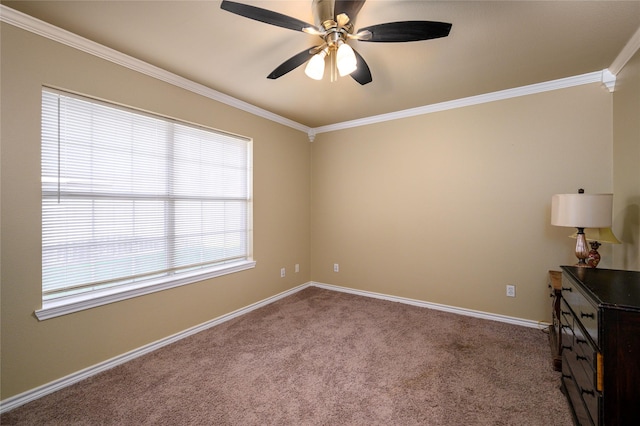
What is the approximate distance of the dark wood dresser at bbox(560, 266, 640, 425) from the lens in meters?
1.08

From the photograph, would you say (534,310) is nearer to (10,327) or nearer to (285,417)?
(285,417)

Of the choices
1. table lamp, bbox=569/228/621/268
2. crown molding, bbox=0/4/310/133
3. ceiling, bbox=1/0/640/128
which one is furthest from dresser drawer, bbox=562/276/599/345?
crown molding, bbox=0/4/310/133

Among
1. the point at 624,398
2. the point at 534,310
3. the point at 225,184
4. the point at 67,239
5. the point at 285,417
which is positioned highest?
the point at 225,184

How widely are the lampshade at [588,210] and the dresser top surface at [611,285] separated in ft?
1.45

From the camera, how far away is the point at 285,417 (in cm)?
165

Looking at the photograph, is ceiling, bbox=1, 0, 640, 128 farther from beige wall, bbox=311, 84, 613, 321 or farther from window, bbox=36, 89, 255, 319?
window, bbox=36, 89, 255, 319

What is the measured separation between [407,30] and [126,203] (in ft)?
8.13

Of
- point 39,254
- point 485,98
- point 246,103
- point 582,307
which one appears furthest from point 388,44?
point 39,254

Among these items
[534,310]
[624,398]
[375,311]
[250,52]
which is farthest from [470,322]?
[250,52]

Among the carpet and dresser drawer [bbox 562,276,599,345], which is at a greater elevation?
dresser drawer [bbox 562,276,599,345]

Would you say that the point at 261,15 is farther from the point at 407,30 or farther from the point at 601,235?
the point at 601,235

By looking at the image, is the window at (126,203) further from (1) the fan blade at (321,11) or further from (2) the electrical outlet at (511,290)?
(2) the electrical outlet at (511,290)

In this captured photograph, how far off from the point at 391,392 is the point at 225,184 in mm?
2602

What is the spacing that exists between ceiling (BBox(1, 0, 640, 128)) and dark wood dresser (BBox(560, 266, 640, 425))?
1692 mm
